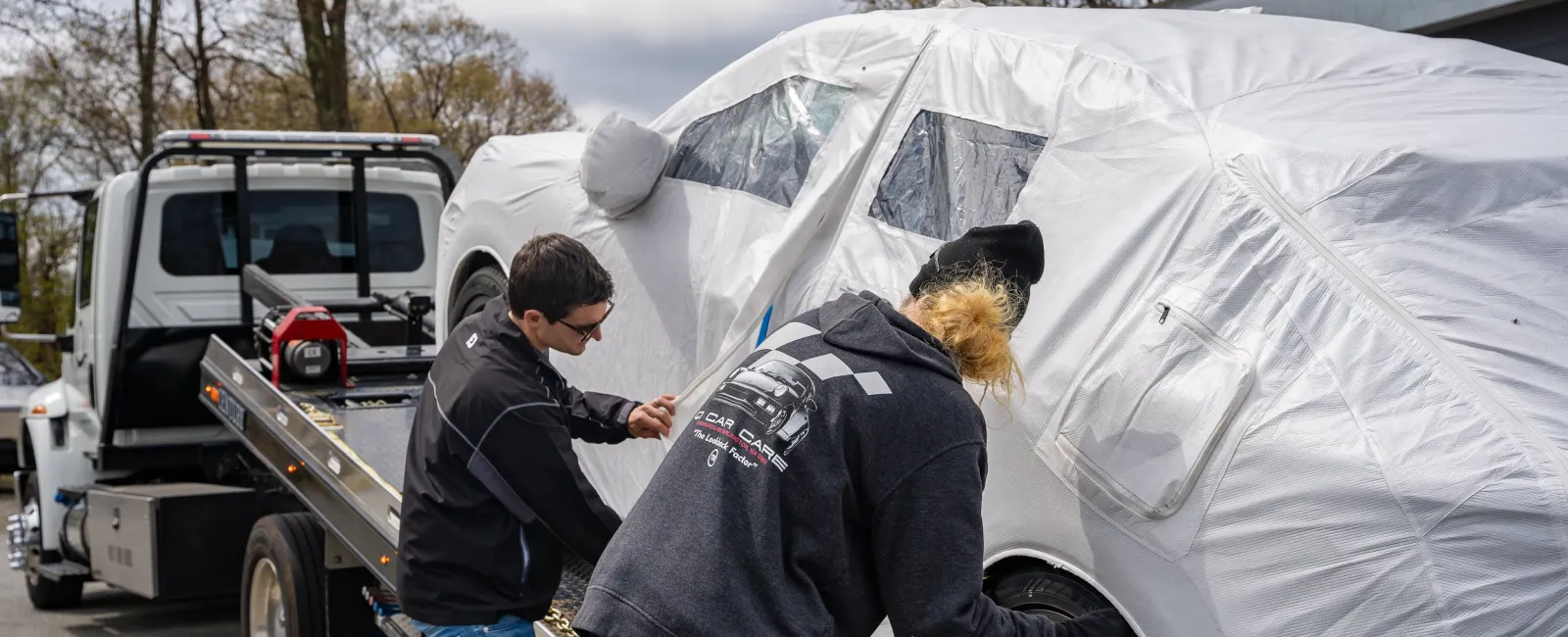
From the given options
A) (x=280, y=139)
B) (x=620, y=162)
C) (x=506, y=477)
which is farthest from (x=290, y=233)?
(x=506, y=477)

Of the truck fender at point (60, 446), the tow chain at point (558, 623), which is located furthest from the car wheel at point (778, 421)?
the truck fender at point (60, 446)

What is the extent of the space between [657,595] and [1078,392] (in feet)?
2.93

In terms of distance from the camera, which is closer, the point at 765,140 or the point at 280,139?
the point at 765,140

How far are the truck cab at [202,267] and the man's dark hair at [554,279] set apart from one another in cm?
408

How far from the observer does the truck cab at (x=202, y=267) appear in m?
7.19

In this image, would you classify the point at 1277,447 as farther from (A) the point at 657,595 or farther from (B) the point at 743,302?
(B) the point at 743,302

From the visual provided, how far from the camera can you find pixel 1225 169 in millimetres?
2613

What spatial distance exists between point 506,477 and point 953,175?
1.19m

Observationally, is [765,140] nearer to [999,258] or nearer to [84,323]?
[999,258]

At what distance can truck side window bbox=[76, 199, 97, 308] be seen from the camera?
7977 mm

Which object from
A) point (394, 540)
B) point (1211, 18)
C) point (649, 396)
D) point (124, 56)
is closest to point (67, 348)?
point (394, 540)

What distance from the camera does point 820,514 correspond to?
2.19 m

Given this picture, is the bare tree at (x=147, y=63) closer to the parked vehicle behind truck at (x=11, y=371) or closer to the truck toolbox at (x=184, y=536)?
the parked vehicle behind truck at (x=11, y=371)

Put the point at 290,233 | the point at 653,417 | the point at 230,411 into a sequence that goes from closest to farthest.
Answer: the point at 653,417 → the point at 230,411 → the point at 290,233
